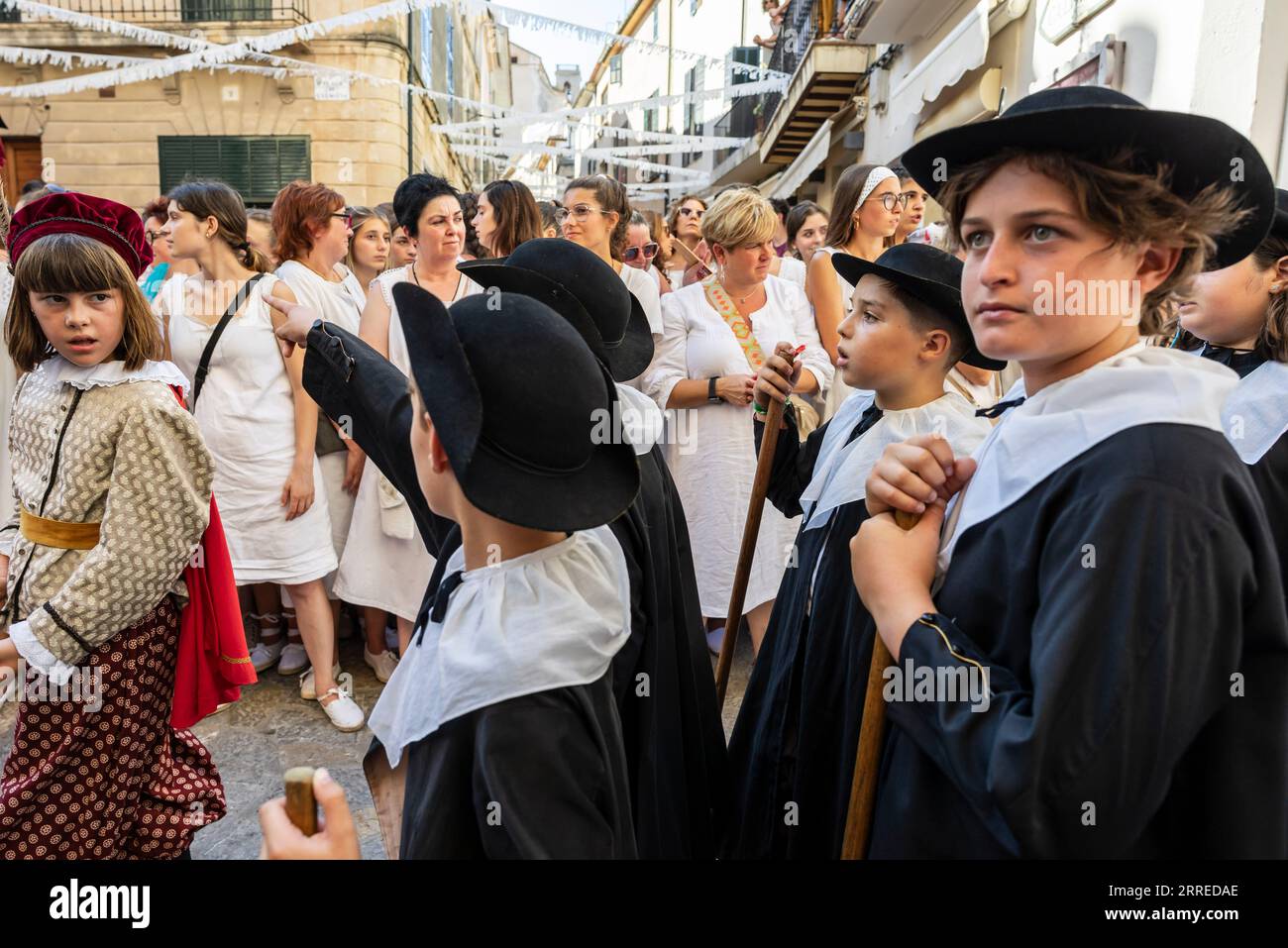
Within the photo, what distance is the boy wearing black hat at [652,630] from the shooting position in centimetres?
187

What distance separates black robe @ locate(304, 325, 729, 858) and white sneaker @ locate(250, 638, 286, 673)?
2.57m

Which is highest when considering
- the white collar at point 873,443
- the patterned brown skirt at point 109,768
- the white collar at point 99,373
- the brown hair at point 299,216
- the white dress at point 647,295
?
the brown hair at point 299,216

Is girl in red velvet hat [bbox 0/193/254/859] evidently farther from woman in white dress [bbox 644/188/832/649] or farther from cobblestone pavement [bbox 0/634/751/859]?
woman in white dress [bbox 644/188/832/649]

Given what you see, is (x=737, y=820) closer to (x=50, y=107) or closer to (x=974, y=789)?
(x=974, y=789)

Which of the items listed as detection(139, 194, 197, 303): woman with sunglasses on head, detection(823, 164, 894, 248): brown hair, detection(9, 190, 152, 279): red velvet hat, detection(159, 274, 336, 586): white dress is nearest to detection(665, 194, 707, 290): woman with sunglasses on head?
detection(823, 164, 894, 248): brown hair

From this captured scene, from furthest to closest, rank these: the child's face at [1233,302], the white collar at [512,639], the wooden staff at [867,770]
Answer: the child's face at [1233,302] < the wooden staff at [867,770] < the white collar at [512,639]

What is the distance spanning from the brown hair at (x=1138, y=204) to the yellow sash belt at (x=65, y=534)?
2350mm

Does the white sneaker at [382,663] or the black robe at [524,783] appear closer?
the black robe at [524,783]

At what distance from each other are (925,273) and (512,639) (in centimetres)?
135

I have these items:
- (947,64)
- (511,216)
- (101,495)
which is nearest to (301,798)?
(101,495)

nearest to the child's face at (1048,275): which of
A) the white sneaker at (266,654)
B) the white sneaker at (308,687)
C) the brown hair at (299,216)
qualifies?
the white sneaker at (308,687)

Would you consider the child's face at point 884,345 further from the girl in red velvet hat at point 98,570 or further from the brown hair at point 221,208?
the brown hair at point 221,208

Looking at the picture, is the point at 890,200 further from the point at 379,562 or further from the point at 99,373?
the point at 99,373
